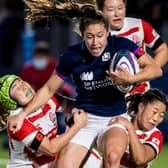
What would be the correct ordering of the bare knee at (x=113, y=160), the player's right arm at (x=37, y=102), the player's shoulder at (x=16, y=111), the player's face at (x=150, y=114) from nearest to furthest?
the bare knee at (x=113, y=160) → the player's right arm at (x=37, y=102) → the player's shoulder at (x=16, y=111) → the player's face at (x=150, y=114)

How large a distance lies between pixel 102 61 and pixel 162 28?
17.9 ft

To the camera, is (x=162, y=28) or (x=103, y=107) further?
(x=162, y=28)

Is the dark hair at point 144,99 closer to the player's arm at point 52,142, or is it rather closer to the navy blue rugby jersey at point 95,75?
the navy blue rugby jersey at point 95,75

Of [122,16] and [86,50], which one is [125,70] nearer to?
[86,50]

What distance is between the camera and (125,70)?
655cm

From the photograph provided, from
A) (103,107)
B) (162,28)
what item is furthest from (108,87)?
(162,28)

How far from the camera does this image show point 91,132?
275 inches

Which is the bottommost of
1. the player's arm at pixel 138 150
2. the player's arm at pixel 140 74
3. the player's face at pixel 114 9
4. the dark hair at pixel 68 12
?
the player's arm at pixel 138 150

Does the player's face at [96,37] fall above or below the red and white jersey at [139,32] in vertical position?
above

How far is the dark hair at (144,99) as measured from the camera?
23.2 ft

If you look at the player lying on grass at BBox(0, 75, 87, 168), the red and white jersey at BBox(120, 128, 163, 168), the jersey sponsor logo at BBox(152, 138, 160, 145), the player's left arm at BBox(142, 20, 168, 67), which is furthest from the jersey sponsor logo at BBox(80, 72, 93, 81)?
the player's left arm at BBox(142, 20, 168, 67)

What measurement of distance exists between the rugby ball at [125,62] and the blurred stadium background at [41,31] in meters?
4.75

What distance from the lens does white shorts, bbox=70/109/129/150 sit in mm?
6910

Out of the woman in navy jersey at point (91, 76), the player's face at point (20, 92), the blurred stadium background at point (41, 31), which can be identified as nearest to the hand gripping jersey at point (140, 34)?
the woman in navy jersey at point (91, 76)
